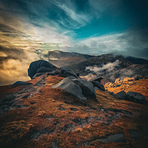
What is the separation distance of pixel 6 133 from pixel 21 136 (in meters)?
0.79

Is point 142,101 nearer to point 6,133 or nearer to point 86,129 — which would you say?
point 86,129

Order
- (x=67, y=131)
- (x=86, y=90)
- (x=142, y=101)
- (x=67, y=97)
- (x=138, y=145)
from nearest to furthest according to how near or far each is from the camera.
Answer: (x=138, y=145), (x=67, y=131), (x=67, y=97), (x=86, y=90), (x=142, y=101)

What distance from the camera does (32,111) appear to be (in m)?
5.36

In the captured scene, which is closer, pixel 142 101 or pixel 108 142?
pixel 108 142

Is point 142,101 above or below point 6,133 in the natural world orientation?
below

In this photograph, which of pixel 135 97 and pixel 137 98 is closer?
pixel 137 98

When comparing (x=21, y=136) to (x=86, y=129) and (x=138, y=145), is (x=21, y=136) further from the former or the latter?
(x=138, y=145)

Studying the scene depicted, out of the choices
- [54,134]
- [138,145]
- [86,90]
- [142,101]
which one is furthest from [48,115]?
[142,101]

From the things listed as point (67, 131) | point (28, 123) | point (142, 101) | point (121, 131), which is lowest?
point (142, 101)

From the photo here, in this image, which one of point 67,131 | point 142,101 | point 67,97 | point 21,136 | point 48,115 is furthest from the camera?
point 142,101

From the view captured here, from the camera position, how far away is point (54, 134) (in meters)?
3.71

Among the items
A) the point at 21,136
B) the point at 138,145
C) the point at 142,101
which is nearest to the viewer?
the point at 21,136

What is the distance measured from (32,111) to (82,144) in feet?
14.1

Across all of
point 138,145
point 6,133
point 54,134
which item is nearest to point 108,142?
point 138,145
